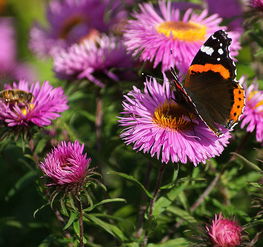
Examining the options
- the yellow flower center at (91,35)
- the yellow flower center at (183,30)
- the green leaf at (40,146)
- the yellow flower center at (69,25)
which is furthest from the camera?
the yellow flower center at (69,25)

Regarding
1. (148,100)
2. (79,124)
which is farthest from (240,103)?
(79,124)

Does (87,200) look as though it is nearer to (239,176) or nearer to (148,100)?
(148,100)

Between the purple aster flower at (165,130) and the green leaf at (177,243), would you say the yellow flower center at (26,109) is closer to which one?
the purple aster flower at (165,130)

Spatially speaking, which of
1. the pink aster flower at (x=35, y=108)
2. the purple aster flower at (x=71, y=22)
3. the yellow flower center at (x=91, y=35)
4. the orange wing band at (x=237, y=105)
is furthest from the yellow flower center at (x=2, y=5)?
the orange wing band at (x=237, y=105)

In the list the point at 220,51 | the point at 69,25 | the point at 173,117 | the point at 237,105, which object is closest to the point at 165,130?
the point at 173,117

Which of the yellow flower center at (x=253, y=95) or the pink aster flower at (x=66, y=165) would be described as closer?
the pink aster flower at (x=66, y=165)

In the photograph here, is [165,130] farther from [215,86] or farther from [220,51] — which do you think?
[220,51]

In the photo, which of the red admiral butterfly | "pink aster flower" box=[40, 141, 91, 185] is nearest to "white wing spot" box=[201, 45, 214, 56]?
the red admiral butterfly
